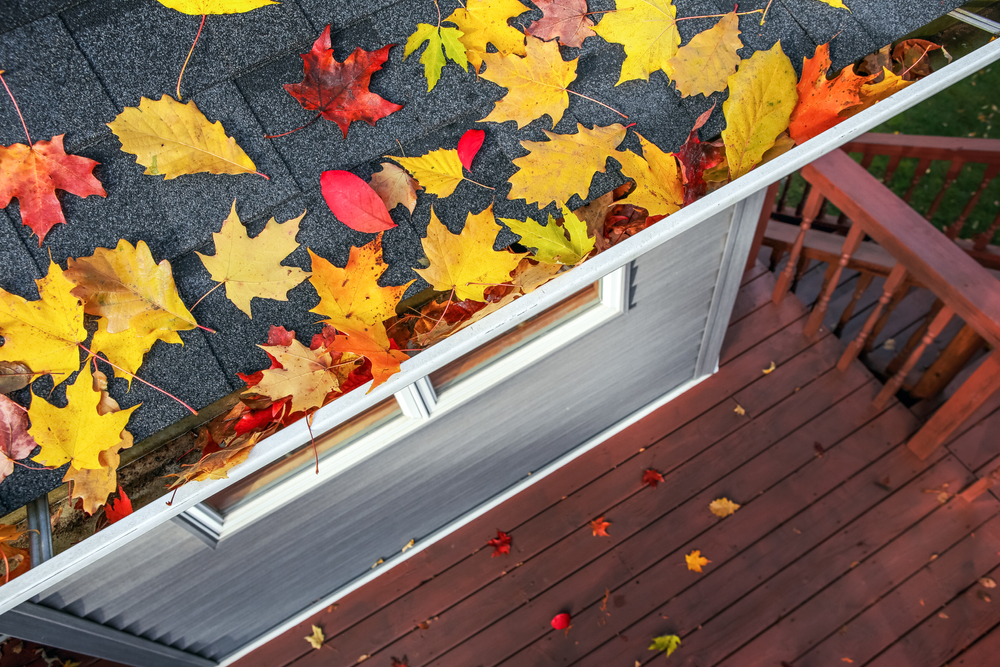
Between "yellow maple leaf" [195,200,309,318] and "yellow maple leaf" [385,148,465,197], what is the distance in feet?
0.97

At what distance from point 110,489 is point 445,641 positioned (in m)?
2.36

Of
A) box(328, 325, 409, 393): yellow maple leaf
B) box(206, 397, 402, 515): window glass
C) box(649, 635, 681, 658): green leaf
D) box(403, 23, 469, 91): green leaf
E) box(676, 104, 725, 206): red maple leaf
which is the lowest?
box(649, 635, 681, 658): green leaf

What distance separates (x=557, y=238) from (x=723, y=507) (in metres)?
2.52

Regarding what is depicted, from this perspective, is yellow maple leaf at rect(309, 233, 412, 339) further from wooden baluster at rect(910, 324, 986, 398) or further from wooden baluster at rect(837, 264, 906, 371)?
wooden baluster at rect(910, 324, 986, 398)

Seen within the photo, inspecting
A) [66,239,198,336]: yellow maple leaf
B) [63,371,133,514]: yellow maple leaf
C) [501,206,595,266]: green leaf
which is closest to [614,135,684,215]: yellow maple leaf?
[501,206,595,266]: green leaf

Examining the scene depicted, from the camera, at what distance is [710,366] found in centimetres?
346

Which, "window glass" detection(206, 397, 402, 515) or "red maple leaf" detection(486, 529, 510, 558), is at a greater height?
"window glass" detection(206, 397, 402, 515)

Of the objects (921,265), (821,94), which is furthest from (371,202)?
(921,265)

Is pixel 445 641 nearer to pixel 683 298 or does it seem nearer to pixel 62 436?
pixel 683 298

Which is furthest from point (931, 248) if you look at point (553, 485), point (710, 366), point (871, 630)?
point (553, 485)

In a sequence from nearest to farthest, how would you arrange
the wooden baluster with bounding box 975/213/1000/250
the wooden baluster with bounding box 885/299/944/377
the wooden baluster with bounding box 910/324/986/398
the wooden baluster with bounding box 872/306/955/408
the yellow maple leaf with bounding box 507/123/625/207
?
the yellow maple leaf with bounding box 507/123/625/207 → the wooden baluster with bounding box 872/306/955/408 → the wooden baluster with bounding box 910/324/986/398 → the wooden baluster with bounding box 885/299/944/377 → the wooden baluster with bounding box 975/213/1000/250

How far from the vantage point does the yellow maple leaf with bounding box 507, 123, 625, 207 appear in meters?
1.33

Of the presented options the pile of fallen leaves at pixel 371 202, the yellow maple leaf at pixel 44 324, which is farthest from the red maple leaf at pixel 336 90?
the yellow maple leaf at pixel 44 324

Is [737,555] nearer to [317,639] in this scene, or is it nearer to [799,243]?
[799,243]
